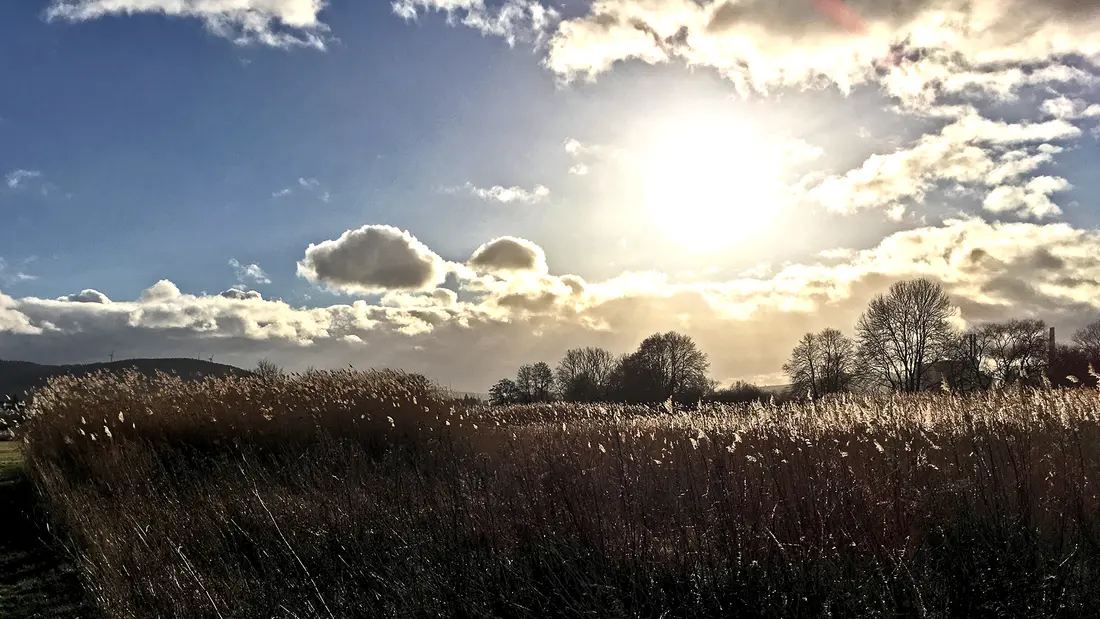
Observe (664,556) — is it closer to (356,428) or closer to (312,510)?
(312,510)

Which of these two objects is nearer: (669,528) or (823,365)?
(669,528)

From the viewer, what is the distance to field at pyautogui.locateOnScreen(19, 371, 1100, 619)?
4246 mm

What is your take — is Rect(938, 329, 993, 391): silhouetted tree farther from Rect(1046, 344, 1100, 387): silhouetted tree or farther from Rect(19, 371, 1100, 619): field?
Rect(19, 371, 1100, 619): field

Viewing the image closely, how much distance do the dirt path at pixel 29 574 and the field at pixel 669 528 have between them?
26cm

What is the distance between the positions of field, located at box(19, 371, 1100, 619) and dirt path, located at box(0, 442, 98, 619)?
0.26m

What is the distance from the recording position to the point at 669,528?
5.27 metres

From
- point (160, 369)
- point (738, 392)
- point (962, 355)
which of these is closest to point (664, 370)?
point (738, 392)

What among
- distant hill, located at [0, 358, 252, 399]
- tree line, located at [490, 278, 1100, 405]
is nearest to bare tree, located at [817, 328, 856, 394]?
tree line, located at [490, 278, 1100, 405]

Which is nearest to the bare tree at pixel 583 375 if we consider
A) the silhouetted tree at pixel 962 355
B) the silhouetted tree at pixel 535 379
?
the silhouetted tree at pixel 535 379

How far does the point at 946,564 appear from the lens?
4523 mm

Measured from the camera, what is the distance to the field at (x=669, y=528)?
4.25 m

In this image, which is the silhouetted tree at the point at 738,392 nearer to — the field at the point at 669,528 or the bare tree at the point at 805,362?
the bare tree at the point at 805,362

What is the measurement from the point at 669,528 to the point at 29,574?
252 inches

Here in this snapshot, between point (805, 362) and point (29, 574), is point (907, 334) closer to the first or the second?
point (805, 362)
